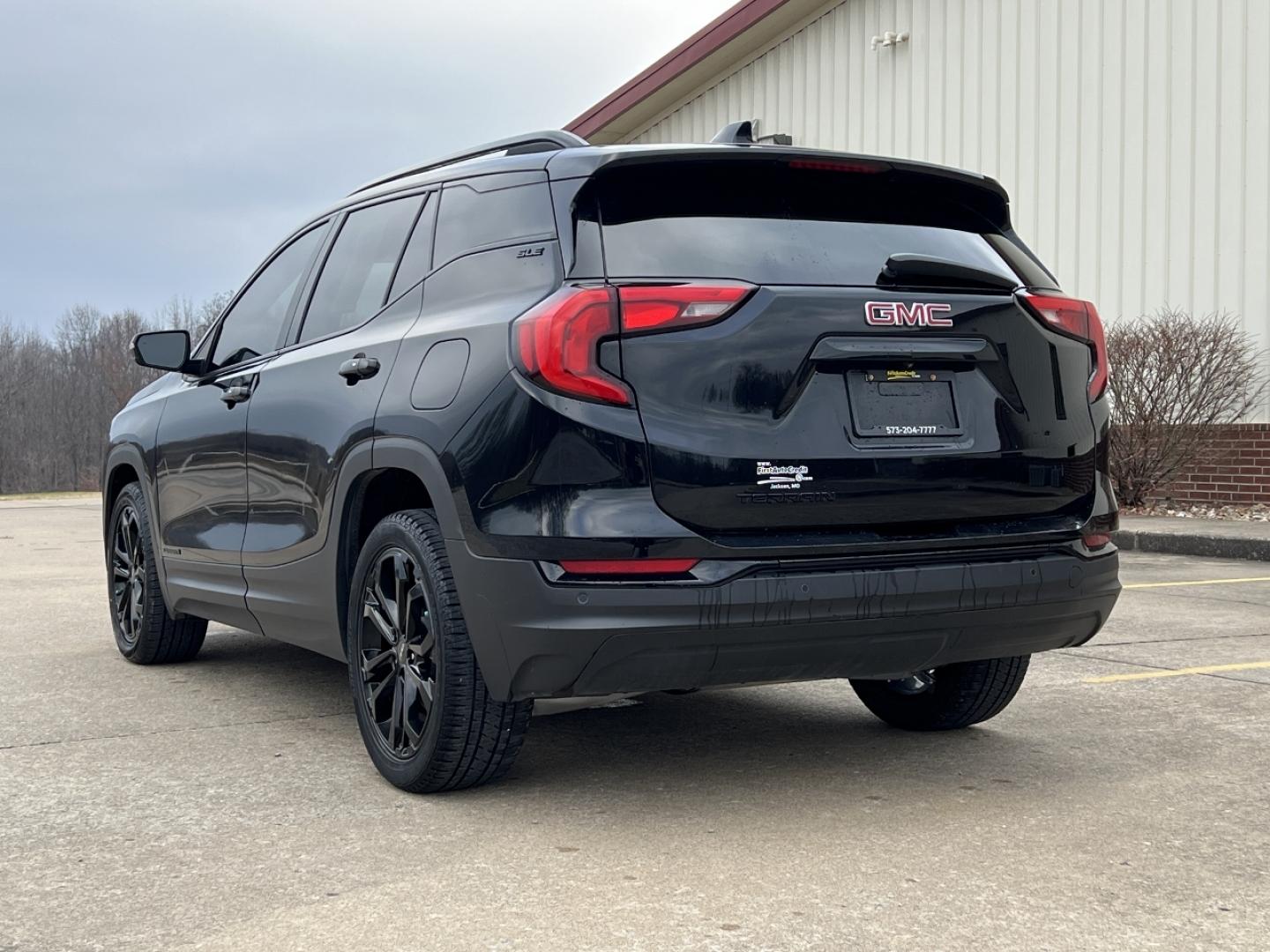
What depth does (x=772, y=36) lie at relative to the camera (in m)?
22.6

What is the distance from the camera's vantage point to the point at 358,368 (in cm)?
451

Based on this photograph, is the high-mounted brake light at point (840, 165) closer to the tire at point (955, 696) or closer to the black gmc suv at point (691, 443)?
the black gmc suv at point (691, 443)

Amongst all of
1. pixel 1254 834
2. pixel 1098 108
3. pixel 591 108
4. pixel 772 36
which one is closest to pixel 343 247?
pixel 1254 834

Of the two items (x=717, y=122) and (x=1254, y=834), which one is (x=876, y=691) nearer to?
(x=1254, y=834)

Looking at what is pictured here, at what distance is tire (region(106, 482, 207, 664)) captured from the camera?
21.4 feet

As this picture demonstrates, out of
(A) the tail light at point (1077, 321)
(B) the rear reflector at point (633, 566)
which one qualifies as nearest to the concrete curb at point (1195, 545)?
(A) the tail light at point (1077, 321)

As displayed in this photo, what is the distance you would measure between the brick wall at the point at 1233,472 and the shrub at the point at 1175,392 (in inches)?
5.6

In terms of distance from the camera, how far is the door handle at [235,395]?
17.9 feet

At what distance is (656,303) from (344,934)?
5.45ft

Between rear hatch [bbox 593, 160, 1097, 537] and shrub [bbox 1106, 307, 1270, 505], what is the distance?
1085cm

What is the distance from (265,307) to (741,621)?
2949 millimetres

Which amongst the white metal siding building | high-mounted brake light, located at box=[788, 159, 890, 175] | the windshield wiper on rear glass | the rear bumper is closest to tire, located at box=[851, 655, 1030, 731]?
the rear bumper

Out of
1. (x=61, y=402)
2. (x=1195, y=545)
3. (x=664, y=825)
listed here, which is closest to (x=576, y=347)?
(x=664, y=825)

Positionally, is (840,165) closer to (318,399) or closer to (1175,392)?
(318,399)
